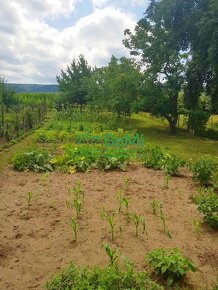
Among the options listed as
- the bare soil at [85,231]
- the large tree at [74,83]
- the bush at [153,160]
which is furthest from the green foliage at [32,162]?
the large tree at [74,83]

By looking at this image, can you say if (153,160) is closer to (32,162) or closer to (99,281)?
(32,162)

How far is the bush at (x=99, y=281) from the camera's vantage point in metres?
3.60

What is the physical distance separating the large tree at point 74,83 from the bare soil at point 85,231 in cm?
2939

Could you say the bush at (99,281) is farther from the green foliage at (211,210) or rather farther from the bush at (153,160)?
the bush at (153,160)

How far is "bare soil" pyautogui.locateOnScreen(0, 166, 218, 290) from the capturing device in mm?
4410

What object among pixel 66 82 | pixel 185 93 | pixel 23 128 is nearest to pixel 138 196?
pixel 23 128

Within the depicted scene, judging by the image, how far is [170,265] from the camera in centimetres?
413

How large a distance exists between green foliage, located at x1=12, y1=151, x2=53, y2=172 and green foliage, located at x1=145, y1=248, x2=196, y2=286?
589 centimetres

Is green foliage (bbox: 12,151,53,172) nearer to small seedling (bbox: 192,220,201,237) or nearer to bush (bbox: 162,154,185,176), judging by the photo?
bush (bbox: 162,154,185,176)

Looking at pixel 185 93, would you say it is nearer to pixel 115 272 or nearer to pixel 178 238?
pixel 178 238

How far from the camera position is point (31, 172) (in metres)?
9.54

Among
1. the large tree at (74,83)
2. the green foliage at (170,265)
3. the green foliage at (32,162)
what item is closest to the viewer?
the green foliage at (170,265)

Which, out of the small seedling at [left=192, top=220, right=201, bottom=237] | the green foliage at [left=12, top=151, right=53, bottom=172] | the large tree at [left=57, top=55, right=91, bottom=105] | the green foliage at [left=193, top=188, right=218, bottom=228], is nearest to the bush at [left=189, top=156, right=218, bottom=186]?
the green foliage at [left=193, top=188, right=218, bottom=228]

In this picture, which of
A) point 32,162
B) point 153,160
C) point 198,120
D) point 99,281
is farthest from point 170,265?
point 198,120
